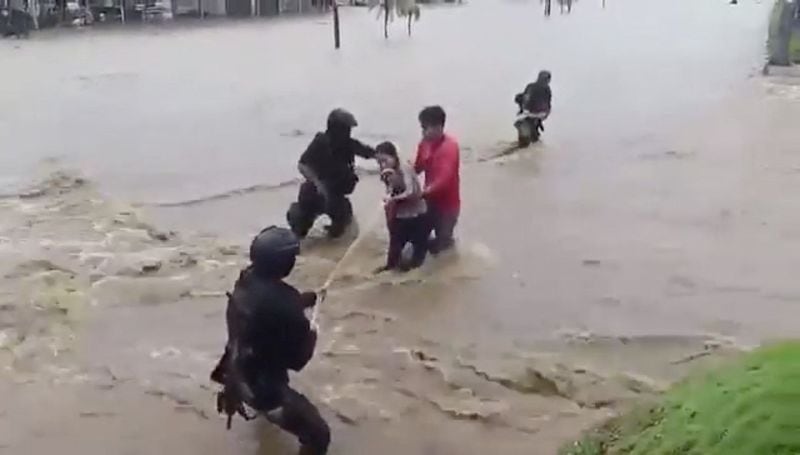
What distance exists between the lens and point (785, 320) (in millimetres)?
7684

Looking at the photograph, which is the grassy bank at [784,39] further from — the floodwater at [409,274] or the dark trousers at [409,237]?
the dark trousers at [409,237]

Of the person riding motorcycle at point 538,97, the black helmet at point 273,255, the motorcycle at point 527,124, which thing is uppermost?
the black helmet at point 273,255

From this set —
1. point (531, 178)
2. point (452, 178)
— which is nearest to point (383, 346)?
point (452, 178)

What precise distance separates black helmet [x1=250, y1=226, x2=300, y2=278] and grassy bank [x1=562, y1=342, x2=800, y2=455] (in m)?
1.61

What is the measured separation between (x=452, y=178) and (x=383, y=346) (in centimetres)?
173

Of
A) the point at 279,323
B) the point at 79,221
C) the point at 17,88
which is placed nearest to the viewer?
the point at 279,323

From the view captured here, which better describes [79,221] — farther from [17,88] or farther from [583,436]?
[17,88]

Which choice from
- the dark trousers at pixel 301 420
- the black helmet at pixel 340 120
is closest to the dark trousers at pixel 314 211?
the black helmet at pixel 340 120

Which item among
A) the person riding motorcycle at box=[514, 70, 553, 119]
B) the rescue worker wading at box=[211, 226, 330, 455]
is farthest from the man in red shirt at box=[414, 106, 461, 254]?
the person riding motorcycle at box=[514, 70, 553, 119]

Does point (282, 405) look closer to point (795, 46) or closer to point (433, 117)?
point (433, 117)

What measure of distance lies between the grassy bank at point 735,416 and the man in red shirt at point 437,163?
374cm

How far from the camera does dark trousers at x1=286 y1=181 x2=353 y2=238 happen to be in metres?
9.34

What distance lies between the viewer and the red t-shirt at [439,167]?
8289mm

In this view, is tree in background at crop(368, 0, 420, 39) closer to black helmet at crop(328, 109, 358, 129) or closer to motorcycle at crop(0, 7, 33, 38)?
motorcycle at crop(0, 7, 33, 38)
